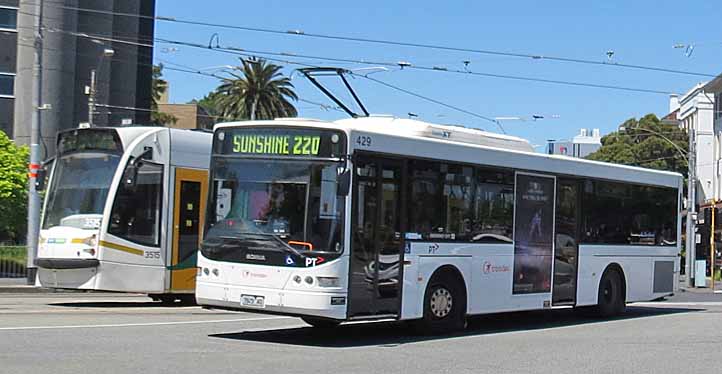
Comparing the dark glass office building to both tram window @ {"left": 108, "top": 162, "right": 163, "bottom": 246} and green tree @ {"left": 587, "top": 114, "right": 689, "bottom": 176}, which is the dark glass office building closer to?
tram window @ {"left": 108, "top": 162, "right": 163, "bottom": 246}

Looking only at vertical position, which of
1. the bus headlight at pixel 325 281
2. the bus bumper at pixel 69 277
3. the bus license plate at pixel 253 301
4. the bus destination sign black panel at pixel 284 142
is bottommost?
the bus bumper at pixel 69 277

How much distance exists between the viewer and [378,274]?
1403 centimetres

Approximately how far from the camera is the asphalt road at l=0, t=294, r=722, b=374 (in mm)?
11414

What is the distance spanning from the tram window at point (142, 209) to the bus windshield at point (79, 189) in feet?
1.12

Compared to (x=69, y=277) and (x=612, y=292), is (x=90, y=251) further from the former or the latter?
(x=612, y=292)

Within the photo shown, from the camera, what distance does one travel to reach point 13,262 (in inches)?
1205

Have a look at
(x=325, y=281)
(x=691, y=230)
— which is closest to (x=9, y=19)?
(x=691, y=230)

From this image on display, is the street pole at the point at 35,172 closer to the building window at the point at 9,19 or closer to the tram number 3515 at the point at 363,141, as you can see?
the tram number 3515 at the point at 363,141

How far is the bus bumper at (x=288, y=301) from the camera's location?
43.3 feet

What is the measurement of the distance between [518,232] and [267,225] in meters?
5.13

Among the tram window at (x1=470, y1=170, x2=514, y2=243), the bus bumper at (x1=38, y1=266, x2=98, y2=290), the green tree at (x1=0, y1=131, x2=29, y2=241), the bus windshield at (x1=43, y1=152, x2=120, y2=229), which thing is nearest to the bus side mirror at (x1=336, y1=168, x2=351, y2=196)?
the tram window at (x1=470, y1=170, x2=514, y2=243)

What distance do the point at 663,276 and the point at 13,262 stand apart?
62.5 feet

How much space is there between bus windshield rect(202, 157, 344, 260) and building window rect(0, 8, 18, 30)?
35.6 m

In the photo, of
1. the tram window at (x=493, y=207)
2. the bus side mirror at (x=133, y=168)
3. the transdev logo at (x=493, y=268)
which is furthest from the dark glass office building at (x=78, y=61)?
the transdev logo at (x=493, y=268)
